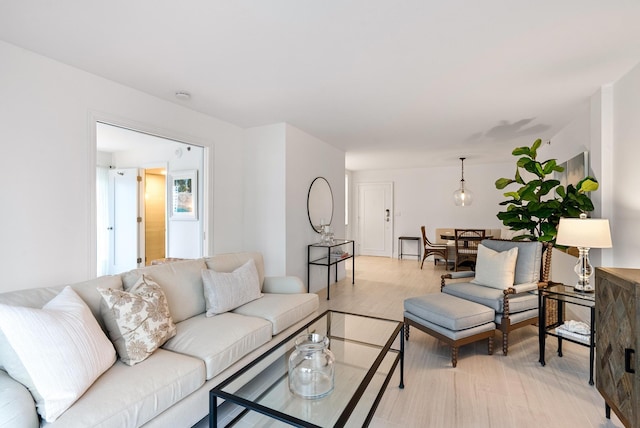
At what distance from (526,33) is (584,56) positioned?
0.72 meters

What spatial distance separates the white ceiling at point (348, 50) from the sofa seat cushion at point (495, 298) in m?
1.89

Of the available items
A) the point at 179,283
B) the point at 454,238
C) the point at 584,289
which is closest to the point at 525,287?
the point at 584,289

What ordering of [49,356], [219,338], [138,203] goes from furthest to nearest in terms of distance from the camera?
[138,203]
[219,338]
[49,356]

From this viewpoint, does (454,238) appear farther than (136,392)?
Yes

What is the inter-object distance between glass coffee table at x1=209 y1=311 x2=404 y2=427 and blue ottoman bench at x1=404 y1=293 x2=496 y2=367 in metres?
0.43

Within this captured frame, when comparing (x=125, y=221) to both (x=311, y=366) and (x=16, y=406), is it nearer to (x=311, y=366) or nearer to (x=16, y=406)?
(x=16, y=406)

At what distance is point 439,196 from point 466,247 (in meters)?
1.84

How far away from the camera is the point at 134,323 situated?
1.69m

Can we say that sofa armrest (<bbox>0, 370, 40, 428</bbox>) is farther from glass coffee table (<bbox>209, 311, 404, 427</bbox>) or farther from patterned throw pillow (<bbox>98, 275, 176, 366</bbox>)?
glass coffee table (<bbox>209, 311, 404, 427</bbox>)

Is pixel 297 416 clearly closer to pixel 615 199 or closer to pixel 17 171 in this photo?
pixel 17 171

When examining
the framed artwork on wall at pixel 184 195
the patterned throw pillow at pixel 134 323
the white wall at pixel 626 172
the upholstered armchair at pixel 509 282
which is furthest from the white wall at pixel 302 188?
the white wall at pixel 626 172

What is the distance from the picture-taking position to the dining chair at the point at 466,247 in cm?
573

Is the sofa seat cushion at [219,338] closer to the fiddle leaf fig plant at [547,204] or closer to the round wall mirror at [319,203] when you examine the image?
the round wall mirror at [319,203]

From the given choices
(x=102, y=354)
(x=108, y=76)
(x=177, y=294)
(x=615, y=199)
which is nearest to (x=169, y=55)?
(x=108, y=76)
